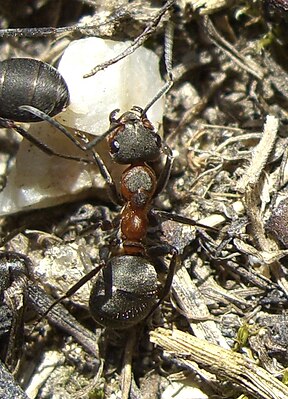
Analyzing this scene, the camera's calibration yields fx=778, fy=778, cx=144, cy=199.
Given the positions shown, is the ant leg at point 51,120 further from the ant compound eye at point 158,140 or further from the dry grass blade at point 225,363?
the dry grass blade at point 225,363

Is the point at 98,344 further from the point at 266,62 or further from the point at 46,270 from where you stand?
the point at 266,62

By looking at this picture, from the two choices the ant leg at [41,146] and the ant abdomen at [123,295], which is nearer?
the ant abdomen at [123,295]

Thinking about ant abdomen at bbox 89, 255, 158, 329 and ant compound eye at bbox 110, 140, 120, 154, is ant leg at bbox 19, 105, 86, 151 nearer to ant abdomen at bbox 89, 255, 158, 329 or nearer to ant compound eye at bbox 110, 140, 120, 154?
ant compound eye at bbox 110, 140, 120, 154

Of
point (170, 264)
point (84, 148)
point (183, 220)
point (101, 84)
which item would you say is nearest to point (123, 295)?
point (170, 264)

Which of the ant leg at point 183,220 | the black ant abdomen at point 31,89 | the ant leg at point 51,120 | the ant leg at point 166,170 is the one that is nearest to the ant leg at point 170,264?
the ant leg at point 183,220

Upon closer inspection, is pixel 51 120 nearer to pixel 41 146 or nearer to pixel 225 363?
pixel 41 146

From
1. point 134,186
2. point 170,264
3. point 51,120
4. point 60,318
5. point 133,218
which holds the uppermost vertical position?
point 51,120

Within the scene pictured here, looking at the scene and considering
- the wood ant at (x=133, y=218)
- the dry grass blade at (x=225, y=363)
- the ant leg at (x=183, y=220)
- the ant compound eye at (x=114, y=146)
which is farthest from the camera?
the ant compound eye at (x=114, y=146)
